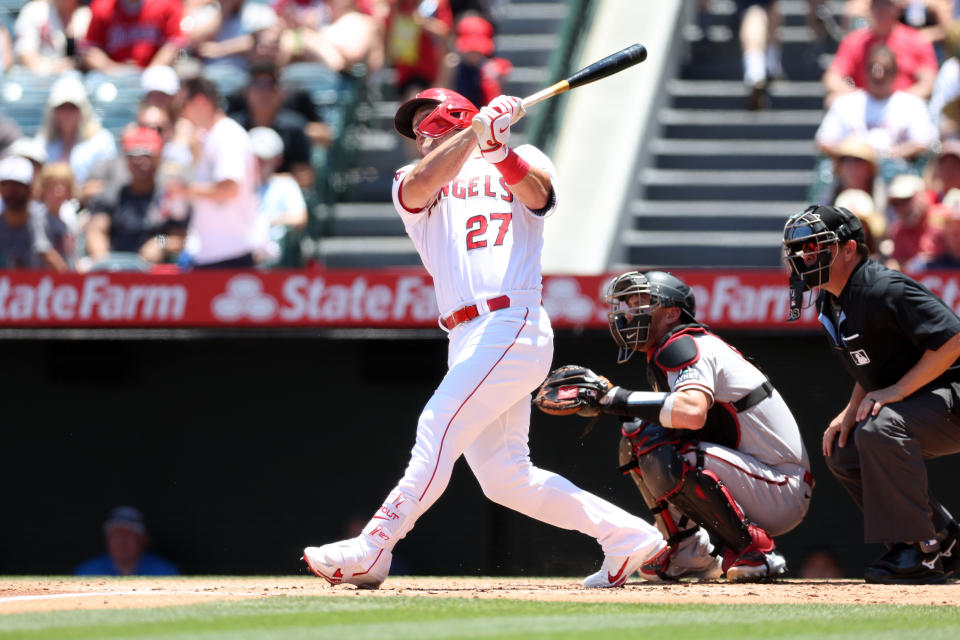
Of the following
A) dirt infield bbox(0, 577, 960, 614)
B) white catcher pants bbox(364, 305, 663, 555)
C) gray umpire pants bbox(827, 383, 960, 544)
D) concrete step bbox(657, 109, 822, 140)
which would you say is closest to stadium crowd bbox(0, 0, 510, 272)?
concrete step bbox(657, 109, 822, 140)

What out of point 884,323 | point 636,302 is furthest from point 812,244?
point 636,302

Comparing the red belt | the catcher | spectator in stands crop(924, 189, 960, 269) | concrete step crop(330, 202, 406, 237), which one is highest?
spectator in stands crop(924, 189, 960, 269)

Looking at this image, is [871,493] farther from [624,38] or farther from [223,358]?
[624,38]

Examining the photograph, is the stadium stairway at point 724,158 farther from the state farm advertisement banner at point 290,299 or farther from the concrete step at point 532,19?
the state farm advertisement banner at point 290,299

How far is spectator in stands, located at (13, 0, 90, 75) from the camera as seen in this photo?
12.6 meters

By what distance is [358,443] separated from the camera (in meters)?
8.31

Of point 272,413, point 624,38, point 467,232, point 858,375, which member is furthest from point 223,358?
point 624,38

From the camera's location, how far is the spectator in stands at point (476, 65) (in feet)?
35.5

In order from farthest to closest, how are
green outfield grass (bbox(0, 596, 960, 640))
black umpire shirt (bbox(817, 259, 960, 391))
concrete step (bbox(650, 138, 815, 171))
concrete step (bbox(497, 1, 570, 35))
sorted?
concrete step (bbox(497, 1, 570, 35)) < concrete step (bbox(650, 138, 815, 171)) < black umpire shirt (bbox(817, 259, 960, 391)) < green outfield grass (bbox(0, 596, 960, 640))

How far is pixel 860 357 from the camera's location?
6043mm

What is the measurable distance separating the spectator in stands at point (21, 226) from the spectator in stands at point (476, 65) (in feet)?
10.1

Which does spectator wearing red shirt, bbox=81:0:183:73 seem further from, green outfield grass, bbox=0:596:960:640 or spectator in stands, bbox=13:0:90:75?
green outfield grass, bbox=0:596:960:640

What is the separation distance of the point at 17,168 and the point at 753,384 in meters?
5.38

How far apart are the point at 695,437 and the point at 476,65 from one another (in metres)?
5.26
